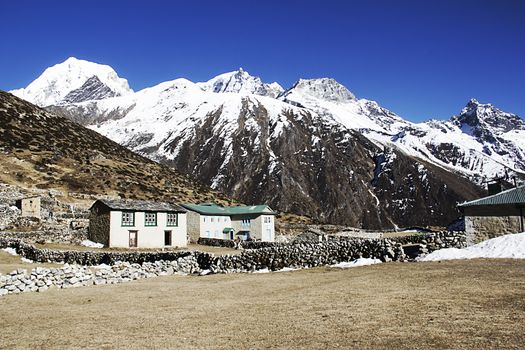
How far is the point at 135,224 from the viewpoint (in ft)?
175

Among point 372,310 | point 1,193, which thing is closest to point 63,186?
point 1,193

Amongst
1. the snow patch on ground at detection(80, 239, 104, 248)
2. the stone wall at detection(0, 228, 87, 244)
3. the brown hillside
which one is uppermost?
the brown hillside

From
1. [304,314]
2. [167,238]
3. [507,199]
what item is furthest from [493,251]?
[167,238]

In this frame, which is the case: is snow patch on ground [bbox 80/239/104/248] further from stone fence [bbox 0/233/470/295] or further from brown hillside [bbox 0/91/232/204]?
brown hillside [bbox 0/91/232/204]

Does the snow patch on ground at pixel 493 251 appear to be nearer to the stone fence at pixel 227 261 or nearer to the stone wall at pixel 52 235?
the stone fence at pixel 227 261

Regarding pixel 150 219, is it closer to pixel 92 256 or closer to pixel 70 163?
Answer: pixel 92 256

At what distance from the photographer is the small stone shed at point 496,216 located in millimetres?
31234

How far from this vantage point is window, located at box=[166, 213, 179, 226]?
5662cm

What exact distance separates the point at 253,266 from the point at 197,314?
50.8 ft

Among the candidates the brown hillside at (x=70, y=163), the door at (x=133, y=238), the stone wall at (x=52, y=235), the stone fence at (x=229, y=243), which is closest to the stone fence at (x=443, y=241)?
the stone fence at (x=229, y=243)

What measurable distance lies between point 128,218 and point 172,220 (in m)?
6.14

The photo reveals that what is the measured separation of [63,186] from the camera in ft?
261

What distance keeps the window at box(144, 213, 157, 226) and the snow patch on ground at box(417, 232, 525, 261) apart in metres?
37.4

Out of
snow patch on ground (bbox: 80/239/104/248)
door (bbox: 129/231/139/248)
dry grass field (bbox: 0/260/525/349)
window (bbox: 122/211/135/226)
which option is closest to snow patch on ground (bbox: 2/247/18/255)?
snow patch on ground (bbox: 80/239/104/248)
